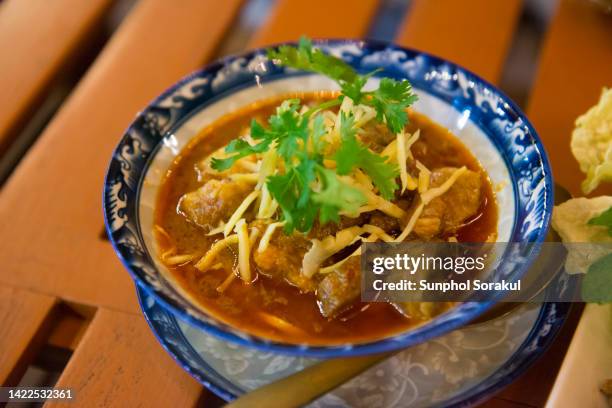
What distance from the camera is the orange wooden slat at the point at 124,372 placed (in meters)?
1.18

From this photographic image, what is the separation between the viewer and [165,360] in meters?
1.23

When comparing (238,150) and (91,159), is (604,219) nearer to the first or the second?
(238,150)

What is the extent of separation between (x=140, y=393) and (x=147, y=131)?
602 mm

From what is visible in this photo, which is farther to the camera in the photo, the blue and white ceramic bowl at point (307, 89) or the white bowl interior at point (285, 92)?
the white bowl interior at point (285, 92)

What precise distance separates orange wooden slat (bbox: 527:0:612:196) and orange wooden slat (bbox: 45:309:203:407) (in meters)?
1.04

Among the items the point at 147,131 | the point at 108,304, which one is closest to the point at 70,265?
the point at 108,304

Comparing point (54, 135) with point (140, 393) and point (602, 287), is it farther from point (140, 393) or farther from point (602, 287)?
point (602, 287)

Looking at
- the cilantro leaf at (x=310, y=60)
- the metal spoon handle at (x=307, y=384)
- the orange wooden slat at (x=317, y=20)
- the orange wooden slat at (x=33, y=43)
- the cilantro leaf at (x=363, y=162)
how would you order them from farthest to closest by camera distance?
the orange wooden slat at (x=317, y=20), the orange wooden slat at (x=33, y=43), the cilantro leaf at (x=310, y=60), the cilantro leaf at (x=363, y=162), the metal spoon handle at (x=307, y=384)

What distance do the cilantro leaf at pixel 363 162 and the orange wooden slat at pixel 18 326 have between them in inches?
28.6

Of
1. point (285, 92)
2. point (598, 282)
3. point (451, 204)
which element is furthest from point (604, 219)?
point (285, 92)

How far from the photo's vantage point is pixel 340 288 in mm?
1200

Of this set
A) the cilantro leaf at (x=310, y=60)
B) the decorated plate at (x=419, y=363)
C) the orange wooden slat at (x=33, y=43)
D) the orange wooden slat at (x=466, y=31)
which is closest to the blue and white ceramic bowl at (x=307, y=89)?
the decorated plate at (x=419, y=363)

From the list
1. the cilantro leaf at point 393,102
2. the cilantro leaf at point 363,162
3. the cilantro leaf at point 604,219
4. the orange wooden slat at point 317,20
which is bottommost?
the cilantro leaf at point 363,162

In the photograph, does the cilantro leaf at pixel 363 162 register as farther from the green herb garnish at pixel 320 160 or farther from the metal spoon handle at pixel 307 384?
the metal spoon handle at pixel 307 384
